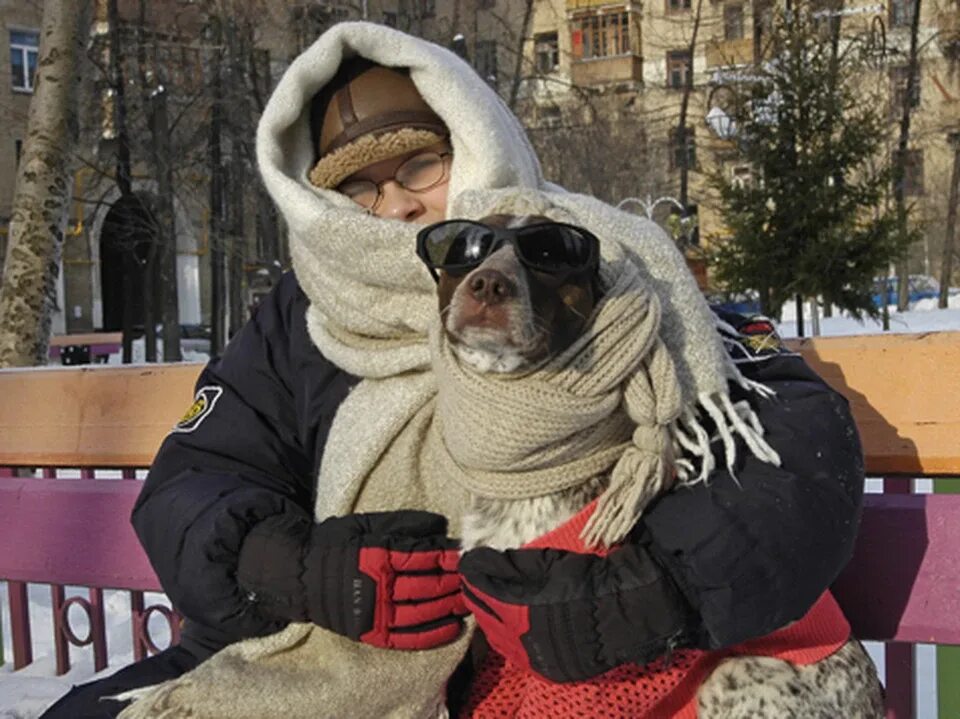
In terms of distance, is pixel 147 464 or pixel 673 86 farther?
pixel 673 86

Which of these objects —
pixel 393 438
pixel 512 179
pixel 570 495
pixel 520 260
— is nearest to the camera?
pixel 520 260

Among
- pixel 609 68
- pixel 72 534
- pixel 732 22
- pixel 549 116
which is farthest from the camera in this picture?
pixel 609 68

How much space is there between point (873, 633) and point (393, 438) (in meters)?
1.06

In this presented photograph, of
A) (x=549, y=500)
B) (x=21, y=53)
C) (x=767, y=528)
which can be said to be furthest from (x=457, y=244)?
(x=21, y=53)

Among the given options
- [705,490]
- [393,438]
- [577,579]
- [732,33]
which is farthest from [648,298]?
[732,33]

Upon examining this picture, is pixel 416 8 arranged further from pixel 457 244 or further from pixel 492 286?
pixel 492 286

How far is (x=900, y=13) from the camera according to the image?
95.5 ft

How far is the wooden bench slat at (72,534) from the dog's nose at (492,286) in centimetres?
183

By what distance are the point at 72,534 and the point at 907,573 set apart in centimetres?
230

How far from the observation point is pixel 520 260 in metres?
1.67

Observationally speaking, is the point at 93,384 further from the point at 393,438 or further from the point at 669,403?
the point at 669,403

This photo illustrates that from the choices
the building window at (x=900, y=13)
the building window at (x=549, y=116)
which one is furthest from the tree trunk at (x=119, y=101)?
the building window at (x=900, y=13)

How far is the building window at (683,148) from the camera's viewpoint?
23234 millimetres

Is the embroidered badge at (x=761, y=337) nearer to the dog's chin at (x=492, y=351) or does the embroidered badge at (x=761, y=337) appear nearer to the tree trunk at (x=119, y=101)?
the dog's chin at (x=492, y=351)
